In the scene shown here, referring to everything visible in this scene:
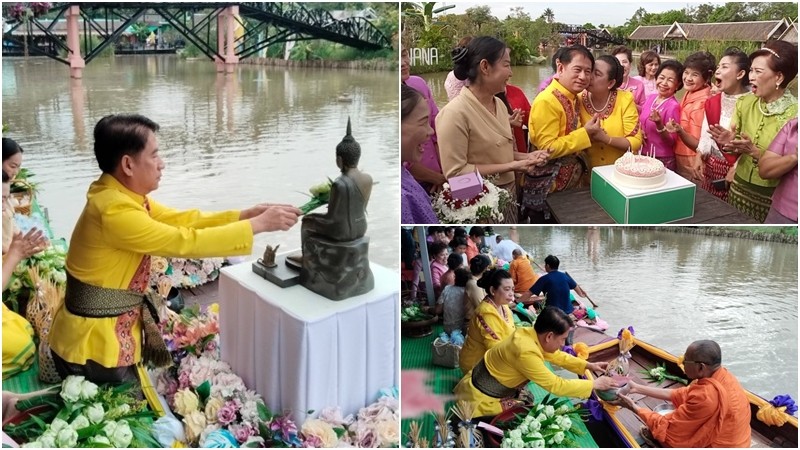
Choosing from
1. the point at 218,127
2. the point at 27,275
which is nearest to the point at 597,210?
the point at 27,275

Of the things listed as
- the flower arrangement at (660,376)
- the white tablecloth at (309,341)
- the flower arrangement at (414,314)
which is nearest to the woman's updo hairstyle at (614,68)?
the white tablecloth at (309,341)

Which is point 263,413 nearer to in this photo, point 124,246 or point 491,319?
point 124,246

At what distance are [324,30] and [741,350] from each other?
17.9ft

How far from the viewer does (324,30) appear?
6.96 meters

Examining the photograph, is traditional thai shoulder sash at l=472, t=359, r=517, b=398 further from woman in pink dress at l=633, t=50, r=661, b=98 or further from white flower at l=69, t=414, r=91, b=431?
white flower at l=69, t=414, r=91, b=431

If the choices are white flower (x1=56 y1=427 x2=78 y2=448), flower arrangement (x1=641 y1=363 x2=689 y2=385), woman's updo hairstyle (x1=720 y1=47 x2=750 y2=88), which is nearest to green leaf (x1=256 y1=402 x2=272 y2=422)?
white flower (x1=56 y1=427 x2=78 y2=448)

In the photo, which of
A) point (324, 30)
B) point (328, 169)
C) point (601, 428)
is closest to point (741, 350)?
point (601, 428)

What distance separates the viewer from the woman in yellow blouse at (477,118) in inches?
85.2

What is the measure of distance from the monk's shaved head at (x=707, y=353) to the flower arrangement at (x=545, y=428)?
0.49 metres

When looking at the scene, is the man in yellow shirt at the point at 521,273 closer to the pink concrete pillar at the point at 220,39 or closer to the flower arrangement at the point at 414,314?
the flower arrangement at the point at 414,314

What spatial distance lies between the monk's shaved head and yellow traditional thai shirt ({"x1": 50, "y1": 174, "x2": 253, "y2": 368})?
153 centimetres

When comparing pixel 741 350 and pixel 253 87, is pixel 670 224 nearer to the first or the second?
pixel 741 350

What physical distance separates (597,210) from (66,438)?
1920 mm

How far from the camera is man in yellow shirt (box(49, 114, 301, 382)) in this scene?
2.02 meters
